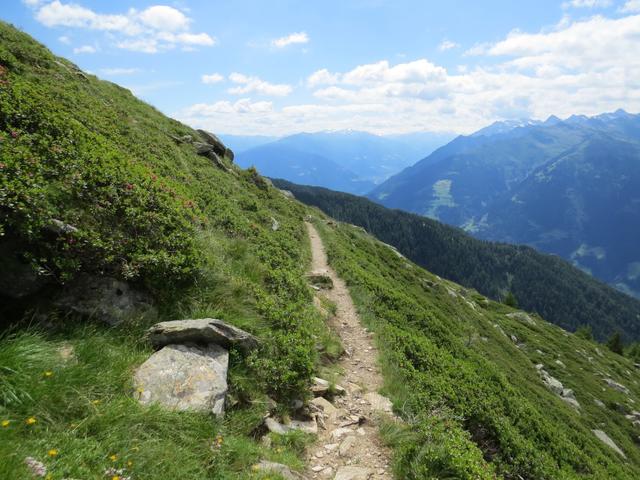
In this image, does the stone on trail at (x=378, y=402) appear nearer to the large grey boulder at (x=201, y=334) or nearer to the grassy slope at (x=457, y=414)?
the grassy slope at (x=457, y=414)

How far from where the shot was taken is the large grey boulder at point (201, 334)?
6941 mm

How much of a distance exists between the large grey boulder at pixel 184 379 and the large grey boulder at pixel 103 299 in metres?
1.23

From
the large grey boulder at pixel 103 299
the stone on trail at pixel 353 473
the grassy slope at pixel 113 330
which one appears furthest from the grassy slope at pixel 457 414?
the large grey boulder at pixel 103 299

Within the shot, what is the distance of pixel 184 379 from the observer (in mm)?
6293

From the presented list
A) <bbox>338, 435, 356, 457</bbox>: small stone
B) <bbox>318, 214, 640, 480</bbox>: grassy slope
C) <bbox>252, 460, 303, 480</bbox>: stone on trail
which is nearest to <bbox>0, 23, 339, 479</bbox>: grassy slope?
<bbox>252, 460, 303, 480</bbox>: stone on trail

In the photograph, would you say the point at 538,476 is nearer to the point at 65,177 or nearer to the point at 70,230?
the point at 70,230

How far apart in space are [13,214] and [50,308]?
181 cm

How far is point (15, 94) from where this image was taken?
33.6 feet

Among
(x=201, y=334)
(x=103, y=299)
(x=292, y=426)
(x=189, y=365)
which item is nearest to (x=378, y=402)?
(x=292, y=426)

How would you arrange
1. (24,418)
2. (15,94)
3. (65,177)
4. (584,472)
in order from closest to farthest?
(24,418) → (65,177) → (15,94) → (584,472)

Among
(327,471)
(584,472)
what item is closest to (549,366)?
(584,472)

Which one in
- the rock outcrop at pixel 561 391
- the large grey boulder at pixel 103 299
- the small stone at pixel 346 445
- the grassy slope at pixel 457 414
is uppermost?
the large grey boulder at pixel 103 299

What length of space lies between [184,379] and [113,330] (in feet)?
5.85

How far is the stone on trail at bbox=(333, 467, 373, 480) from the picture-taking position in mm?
6660
